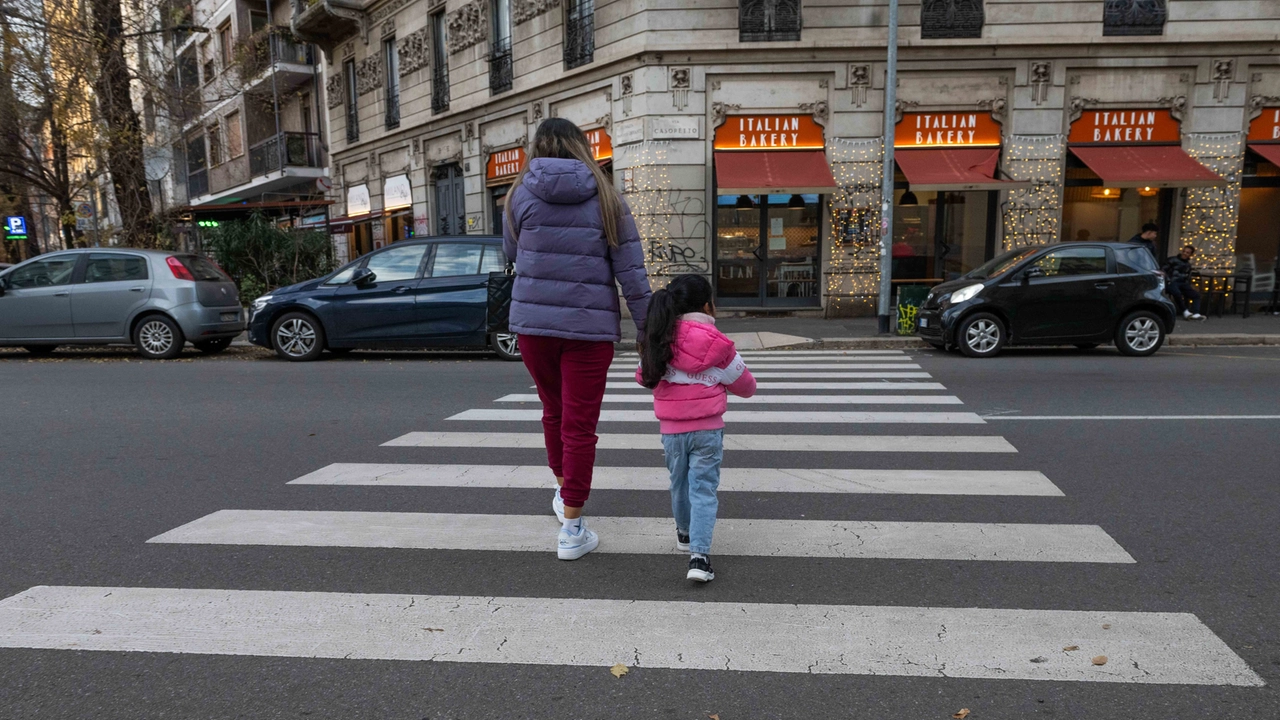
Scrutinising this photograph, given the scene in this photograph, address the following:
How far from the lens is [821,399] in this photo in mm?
7820

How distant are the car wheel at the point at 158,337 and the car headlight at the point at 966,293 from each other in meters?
10.7

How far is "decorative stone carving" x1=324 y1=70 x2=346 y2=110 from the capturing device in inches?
1022

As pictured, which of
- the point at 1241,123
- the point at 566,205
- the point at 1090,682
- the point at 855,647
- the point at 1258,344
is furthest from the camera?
the point at 1241,123

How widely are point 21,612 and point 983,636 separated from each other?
3.70m

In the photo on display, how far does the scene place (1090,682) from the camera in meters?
2.67

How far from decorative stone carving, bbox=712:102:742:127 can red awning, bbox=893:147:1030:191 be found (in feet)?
10.2

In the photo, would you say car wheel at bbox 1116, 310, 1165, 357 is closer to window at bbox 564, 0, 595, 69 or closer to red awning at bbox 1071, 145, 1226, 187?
red awning at bbox 1071, 145, 1226, 187

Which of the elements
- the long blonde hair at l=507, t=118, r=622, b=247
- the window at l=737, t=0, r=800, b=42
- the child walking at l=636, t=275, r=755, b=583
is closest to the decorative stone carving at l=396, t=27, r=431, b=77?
the window at l=737, t=0, r=800, b=42

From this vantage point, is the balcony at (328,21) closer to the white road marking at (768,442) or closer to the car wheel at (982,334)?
the car wheel at (982,334)

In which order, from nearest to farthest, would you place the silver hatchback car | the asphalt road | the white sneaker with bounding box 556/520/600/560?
the asphalt road < the white sneaker with bounding box 556/520/600/560 < the silver hatchback car

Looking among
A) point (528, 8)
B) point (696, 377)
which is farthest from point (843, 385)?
point (528, 8)

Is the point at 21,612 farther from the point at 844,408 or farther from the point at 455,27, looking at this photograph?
the point at 455,27

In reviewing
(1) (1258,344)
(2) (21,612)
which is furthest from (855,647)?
(1) (1258,344)

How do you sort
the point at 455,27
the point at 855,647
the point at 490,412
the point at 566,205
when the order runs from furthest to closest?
the point at 455,27 < the point at 490,412 < the point at 566,205 < the point at 855,647
